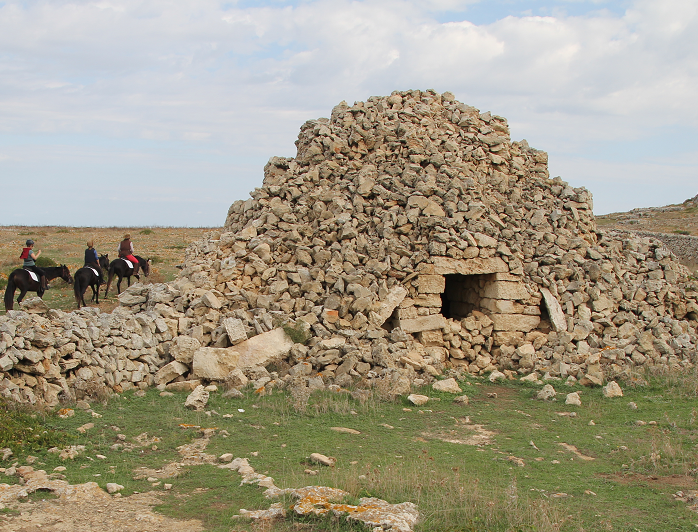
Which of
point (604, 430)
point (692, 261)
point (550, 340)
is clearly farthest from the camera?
point (692, 261)

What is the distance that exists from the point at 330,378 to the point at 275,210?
4.12 metres

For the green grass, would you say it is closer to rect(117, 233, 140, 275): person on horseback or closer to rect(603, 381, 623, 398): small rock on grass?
rect(603, 381, 623, 398): small rock on grass

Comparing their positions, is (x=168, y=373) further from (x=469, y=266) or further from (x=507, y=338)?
(x=507, y=338)

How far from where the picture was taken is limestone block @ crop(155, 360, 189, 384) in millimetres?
9422

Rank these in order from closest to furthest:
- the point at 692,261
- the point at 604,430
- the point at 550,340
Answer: the point at 604,430 < the point at 550,340 < the point at 692,261

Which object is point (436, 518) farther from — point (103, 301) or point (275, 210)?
point (103, 301)

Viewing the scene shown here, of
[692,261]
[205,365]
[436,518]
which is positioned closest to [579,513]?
[436,518]

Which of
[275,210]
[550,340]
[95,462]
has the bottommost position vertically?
[95,462]

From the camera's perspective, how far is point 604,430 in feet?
26.2

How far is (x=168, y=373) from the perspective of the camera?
9.45 metres

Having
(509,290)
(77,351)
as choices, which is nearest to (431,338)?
(509,290)

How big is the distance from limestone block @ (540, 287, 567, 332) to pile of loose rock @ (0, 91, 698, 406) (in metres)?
0.03

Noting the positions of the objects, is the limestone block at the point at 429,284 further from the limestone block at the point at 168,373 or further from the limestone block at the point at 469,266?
the limestone block at the point at 168,373

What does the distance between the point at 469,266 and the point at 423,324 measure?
140 cm
